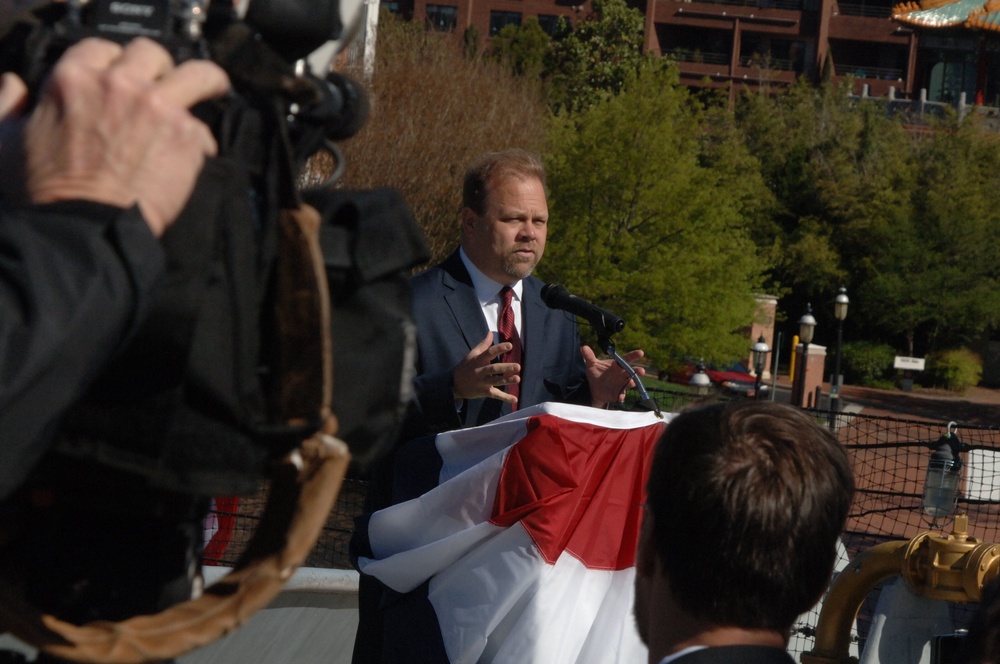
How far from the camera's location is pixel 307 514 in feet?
4.38

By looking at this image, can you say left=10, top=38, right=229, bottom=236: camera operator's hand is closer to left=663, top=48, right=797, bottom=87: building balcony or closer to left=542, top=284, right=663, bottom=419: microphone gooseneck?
left=542, top=284, right=663, bottom=419: microphone gooseneck

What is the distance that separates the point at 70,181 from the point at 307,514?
0.45 metres

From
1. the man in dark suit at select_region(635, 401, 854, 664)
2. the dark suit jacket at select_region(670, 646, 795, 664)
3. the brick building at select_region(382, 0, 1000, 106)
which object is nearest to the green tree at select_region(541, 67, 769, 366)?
the man in dark suit at select_region(635, 401, 854, 664)

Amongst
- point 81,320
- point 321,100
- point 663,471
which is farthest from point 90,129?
point 663,471

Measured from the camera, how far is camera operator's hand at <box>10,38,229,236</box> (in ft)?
3.79

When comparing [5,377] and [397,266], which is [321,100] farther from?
[5,377]

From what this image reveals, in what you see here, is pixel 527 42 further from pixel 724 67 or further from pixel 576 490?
pixel 576 490

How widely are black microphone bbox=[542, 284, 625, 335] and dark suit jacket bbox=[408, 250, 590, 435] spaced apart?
10 cm

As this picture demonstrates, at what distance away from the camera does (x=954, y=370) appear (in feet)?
131

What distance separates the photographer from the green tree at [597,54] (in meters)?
41.8

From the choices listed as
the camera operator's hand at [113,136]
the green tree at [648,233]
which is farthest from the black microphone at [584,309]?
the green tree at [648,233]

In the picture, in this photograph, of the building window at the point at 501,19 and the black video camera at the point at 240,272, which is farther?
the building window at the point at 501,19

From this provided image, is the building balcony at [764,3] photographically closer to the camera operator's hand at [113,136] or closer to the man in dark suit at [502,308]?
the man in dark suit at [502,308]

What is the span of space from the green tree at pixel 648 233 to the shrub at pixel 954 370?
19396 millimetres
